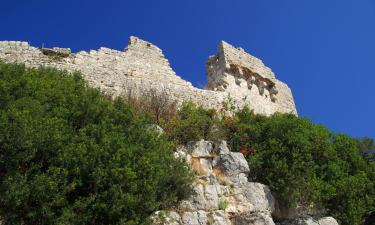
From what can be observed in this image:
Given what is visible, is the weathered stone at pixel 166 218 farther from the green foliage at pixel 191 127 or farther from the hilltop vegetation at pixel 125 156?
the green foliage at pixel 191 127

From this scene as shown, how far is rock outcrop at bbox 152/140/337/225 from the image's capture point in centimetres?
1136

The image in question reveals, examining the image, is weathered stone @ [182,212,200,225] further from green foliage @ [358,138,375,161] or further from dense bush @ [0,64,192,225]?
green foliage @ [358,138,375,161]

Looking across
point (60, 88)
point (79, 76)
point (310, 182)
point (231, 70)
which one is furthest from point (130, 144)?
point (231, 70)

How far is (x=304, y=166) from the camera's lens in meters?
14.0

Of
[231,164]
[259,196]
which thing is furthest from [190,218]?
[231,164]

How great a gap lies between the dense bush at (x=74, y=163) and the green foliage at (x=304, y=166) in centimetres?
309

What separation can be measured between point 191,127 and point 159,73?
4.30m

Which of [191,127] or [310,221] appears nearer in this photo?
[310,221]

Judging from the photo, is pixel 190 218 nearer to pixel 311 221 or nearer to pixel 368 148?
pixel 311 221

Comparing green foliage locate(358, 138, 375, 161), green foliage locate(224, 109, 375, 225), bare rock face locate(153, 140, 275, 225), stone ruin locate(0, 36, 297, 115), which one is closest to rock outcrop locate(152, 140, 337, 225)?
bare rock face locate(153, 140, 275, 225)

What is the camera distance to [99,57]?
16969 mm

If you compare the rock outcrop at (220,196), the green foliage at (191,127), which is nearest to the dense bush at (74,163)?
the rock outcrop at (220,196)

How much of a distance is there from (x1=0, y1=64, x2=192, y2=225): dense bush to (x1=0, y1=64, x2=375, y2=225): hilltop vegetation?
2 centimetres

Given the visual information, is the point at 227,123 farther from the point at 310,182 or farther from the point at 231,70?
the point at 231,70
